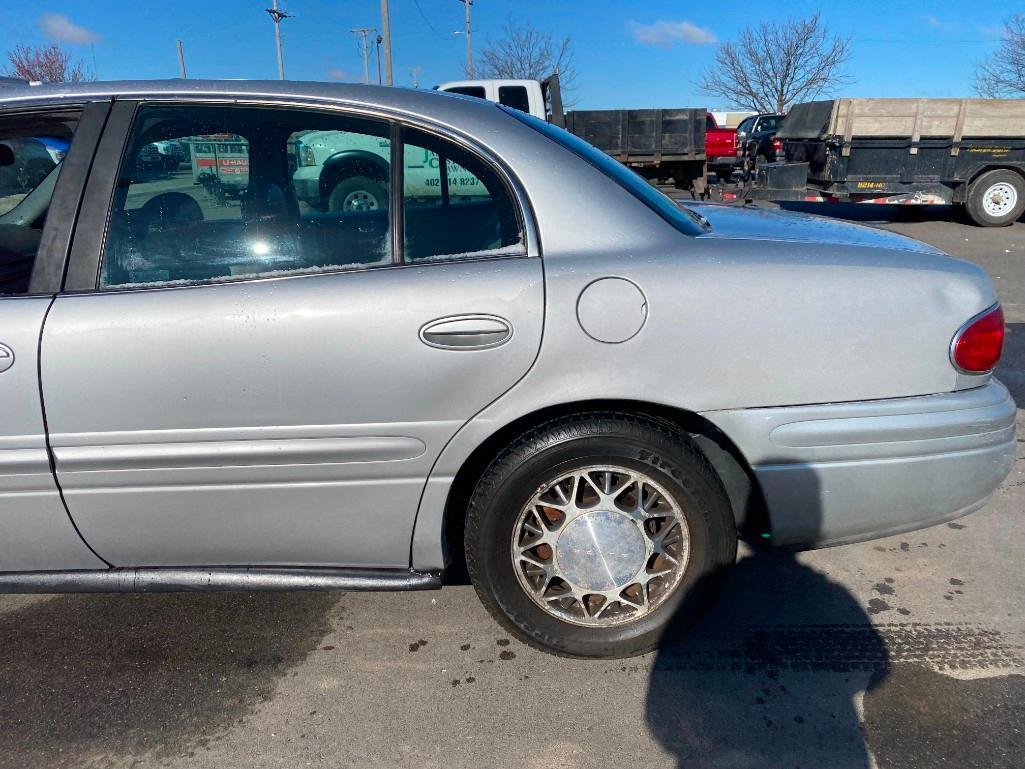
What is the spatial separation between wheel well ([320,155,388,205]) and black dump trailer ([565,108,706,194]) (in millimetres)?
13588

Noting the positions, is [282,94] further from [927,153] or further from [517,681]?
[927,153]

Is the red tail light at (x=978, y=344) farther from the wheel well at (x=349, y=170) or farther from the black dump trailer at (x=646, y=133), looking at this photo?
the black dump trailer at (x=646, y=133)

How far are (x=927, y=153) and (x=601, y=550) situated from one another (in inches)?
470

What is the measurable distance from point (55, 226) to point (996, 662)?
3.16 m

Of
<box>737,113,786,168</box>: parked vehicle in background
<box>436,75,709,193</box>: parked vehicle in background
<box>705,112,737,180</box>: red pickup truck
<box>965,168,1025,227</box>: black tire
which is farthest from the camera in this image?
<box>705,112,737,180</box>: red pickup truck

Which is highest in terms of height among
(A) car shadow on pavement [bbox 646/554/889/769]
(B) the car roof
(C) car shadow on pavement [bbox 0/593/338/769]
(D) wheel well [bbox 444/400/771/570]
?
(B) the car roof

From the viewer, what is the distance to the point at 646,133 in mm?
15430

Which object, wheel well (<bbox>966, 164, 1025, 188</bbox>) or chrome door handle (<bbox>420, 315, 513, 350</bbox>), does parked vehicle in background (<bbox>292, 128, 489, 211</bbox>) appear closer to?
chrome door handle (<bbox>420, 315, 513, 350</bbox>)

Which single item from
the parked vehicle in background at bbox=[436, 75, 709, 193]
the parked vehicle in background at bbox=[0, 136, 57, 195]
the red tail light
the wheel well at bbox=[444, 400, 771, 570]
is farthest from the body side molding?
the parked vehicle in background at bbox=[436, 75, 709, 193]

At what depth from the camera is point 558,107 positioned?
1300cm

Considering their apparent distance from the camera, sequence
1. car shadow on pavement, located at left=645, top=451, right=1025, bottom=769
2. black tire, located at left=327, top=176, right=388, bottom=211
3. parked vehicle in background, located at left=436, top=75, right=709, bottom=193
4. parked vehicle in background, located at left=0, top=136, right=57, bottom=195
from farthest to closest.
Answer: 1. parked vehicle in background, located at left=436, top=75, right=709, bottom=193
2. parked vehicle in background, located at left=0, top=136, right=57, bottom=195
3. black tire, located at left=327, top=176, right=388, bottom=211
4. car shadow on pavement, located at left=645, top=451, right=1025, bottom=769

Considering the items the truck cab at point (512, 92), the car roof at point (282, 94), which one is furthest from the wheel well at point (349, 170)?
the truck cab at point (512, 92)

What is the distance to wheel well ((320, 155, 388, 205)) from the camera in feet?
7.48

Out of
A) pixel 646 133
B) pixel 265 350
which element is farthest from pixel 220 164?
pixel 646 133
